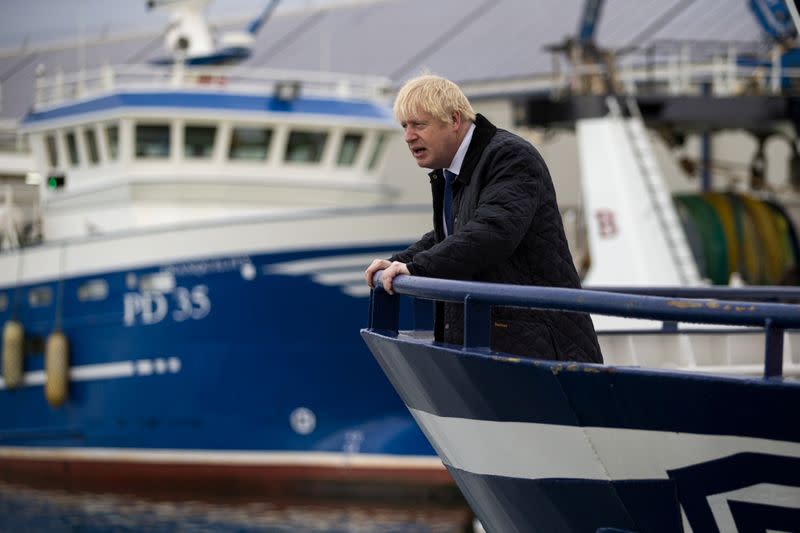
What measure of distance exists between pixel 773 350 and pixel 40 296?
15824 millimetres

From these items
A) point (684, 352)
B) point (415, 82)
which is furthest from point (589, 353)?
point (684, 352)

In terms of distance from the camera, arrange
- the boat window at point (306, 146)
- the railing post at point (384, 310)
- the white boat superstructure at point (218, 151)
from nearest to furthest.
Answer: the railing post at point (384, 310) < the white boat superstructure at point (218, 151) < the boat window at point (306, 146)

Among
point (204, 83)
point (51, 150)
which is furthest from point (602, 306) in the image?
point (51, 150)

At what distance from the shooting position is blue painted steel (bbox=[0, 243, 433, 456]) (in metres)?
16.7

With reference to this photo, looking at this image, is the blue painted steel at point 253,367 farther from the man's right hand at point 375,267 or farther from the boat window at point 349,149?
the man's right hand at point 375,267

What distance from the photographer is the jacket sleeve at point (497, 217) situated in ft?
13.8

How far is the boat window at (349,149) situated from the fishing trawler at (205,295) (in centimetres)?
2

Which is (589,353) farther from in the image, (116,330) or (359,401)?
(116,330)

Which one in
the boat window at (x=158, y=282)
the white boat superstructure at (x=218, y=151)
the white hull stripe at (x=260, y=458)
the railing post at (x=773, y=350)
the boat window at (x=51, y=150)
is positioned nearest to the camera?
the railing post at (x=773, y=350)

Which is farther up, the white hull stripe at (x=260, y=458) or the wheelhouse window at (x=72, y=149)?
the wheelhouse window at (x=72, y=149)

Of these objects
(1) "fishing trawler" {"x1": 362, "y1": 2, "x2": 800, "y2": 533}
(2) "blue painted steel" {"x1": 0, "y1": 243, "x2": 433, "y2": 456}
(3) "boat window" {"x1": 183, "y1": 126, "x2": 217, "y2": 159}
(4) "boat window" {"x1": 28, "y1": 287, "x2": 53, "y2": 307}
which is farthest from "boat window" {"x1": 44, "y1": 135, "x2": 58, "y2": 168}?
(1) "fishing trawler" {"x1": 362, "y1": 2, "x2": 800, "y2": 533}

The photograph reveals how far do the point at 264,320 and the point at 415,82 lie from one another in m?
12.5

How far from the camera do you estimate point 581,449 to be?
415cm

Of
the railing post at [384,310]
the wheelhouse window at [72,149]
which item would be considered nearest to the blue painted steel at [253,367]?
the wheelhouse window at [72,149]
